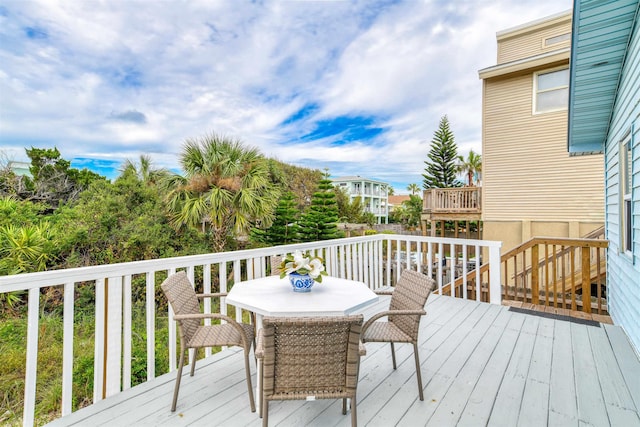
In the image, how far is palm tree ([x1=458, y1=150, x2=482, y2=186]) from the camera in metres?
22.9

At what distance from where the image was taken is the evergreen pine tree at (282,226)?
39.5 ft

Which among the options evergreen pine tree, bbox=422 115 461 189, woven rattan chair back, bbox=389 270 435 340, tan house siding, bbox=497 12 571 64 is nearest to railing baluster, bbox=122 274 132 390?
woven rattan chair back, bbox=389 270 435 340

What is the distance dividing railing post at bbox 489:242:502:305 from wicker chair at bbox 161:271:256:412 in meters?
3.19

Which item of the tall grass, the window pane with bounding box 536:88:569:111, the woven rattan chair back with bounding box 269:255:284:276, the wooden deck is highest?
the window pane with bounding box 536:88:569:111

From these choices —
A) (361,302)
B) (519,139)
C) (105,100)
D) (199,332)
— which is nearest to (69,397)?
(199,332)

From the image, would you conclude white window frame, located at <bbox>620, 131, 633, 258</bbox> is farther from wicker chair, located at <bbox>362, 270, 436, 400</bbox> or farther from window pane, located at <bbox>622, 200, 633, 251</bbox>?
wicker chair, located at <bbox>362, 270, 436, 400</bbox>

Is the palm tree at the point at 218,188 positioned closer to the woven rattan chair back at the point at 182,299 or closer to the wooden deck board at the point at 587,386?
the woven rattan chair back at the point at 182,299

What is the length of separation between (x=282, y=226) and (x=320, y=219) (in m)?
1.61

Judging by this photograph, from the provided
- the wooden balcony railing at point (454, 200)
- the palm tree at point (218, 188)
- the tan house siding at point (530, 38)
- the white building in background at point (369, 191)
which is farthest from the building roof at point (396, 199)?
the palm tree at point (218, 188)

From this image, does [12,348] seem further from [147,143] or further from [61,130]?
[147,143]

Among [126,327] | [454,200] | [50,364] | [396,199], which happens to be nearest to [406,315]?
[126,327]

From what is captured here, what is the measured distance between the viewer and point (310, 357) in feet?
4.52

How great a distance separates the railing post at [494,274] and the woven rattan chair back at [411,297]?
2174 mm

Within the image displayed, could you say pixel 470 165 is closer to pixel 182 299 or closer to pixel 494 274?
pixel 494 274
